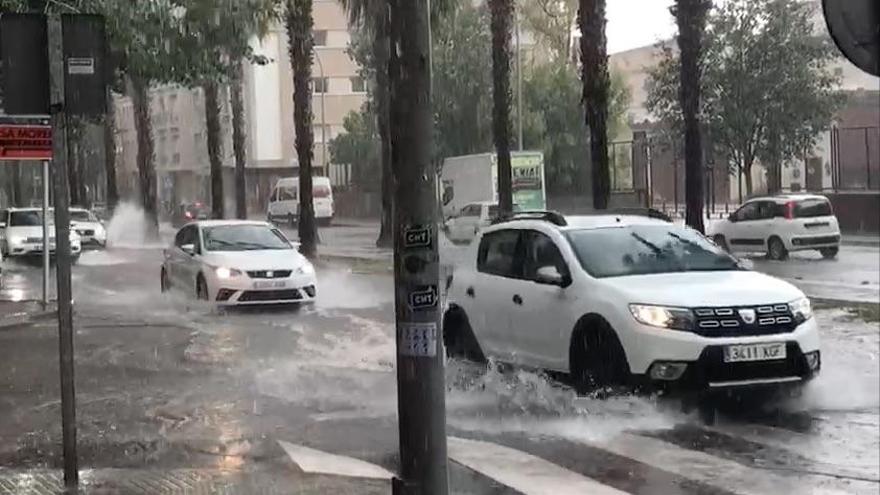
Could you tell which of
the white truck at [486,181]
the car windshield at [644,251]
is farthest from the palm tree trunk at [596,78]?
the white truck at [486,181]

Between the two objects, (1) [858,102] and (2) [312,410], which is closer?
(2) [312,410]

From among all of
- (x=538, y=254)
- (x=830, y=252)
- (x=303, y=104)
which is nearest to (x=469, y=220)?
(x=303, y=104)

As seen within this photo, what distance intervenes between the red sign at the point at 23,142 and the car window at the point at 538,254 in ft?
18.4

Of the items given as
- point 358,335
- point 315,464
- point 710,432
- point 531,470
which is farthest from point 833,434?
point 358,335

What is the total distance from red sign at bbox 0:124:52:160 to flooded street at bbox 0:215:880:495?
219cm

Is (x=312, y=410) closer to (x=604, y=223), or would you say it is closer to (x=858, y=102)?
(x=604, y=223)

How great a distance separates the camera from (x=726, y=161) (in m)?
44.2

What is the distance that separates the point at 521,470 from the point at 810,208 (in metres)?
22.3

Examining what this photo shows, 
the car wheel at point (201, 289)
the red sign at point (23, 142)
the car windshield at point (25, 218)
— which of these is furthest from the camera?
the car windshield at point (25, 218)

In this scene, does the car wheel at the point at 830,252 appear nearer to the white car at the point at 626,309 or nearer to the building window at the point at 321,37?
the white car at the point at 626,309

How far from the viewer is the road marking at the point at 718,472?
6.68 metres

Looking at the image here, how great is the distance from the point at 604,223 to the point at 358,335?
5.35 meters

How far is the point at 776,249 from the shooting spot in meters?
28.0

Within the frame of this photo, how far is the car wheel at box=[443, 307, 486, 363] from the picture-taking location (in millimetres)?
10844
